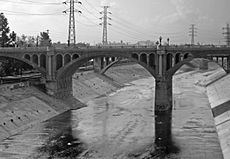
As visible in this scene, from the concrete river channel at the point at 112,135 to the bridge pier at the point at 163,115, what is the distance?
1150mm

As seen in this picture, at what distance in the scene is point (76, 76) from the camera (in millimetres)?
115000

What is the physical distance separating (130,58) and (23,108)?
93.9ft

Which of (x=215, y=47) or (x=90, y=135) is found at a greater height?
(x=215, y=47)

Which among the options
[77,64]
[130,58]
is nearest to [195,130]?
[130,58]

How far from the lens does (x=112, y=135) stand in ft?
190

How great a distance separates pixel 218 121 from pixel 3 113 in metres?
41.1

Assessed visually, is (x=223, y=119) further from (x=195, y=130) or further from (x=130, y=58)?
(x=130, y=58)

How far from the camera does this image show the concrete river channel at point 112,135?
47.8 meters

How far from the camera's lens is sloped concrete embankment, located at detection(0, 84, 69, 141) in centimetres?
6100

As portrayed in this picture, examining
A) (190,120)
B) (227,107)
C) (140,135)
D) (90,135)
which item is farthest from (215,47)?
(90,135)

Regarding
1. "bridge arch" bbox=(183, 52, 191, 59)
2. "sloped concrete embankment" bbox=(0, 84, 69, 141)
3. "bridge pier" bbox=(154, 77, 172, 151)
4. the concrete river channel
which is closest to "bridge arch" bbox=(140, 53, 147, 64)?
"bridge pier" bbox=(154, 77, 172, 151)

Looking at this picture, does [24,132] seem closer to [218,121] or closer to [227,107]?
[218,121]

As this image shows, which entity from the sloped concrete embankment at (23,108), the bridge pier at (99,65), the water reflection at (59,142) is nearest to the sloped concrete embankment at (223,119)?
the water reflection at (59,142)

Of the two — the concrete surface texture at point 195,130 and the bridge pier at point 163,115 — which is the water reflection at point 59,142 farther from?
the concrete surface texture at point 195,130
